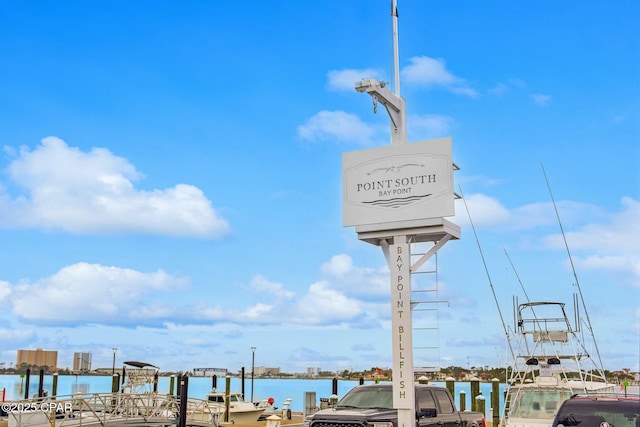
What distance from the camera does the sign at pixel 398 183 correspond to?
1516 cm

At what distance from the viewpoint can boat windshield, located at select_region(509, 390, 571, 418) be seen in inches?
720

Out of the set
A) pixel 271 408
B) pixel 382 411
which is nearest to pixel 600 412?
pixel 382 411

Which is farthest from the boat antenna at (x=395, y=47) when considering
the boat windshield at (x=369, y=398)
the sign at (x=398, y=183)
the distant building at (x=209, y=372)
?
the distant building at (x=209, y=372)

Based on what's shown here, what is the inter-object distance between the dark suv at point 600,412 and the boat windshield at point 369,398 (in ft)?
14.2

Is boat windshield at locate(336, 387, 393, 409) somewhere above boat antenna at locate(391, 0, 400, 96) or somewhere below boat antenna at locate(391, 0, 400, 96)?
below

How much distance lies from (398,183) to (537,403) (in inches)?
282

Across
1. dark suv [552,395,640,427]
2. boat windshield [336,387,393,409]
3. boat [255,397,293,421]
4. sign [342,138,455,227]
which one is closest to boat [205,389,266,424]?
boat [255,397,293,421]

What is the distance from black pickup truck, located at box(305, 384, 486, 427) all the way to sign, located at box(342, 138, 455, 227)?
3.84 m

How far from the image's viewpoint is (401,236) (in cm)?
1541

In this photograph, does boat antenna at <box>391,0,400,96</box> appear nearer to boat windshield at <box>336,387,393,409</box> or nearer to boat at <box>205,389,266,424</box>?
boat windshield at <box>336,387,393,409</box>

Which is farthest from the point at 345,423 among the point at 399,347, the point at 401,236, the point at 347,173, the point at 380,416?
the point at 347,173

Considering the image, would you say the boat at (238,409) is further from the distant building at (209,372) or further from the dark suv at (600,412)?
the dark suv at (600,412)

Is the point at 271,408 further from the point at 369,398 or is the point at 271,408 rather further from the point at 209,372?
the point at 369,398

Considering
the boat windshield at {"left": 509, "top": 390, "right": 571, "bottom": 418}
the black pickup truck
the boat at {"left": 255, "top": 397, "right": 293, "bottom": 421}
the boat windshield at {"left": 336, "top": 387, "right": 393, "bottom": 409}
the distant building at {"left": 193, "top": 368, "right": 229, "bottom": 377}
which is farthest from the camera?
the distant building at {"left": 193, "top": 368, "right": 229, "bottom": 377}
